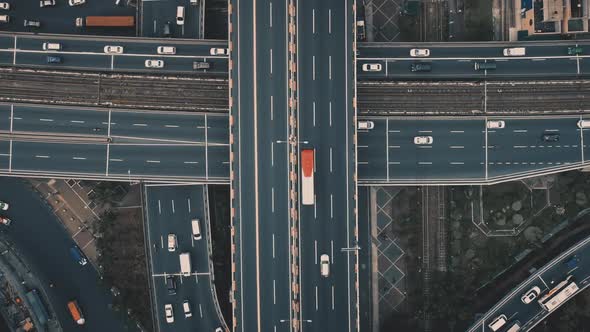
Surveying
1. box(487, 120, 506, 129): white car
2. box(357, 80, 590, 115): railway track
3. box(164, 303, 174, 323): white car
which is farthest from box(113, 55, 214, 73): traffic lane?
box(487, 120, 506, 129): white car

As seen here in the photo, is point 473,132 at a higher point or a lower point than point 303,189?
higher

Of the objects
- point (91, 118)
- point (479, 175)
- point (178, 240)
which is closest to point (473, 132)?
point (479, 175)

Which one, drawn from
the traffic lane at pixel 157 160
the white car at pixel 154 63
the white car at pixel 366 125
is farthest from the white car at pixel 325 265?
the white car at pixel 154 63

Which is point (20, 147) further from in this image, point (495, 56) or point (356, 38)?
point (495, 56)

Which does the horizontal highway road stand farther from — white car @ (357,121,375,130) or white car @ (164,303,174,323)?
white car @ (164,303,174,323)

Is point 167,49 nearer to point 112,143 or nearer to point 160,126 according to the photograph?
point 160,126
